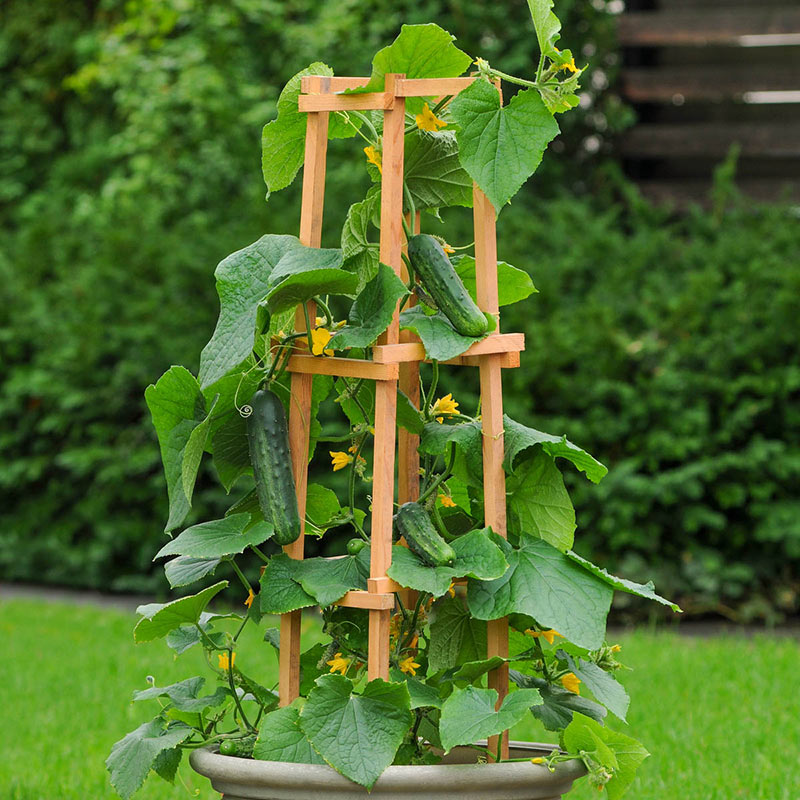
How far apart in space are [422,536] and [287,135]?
2.30 ft

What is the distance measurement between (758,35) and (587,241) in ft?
6.08

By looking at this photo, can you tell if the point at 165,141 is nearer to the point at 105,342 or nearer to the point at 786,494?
the point at 105,342

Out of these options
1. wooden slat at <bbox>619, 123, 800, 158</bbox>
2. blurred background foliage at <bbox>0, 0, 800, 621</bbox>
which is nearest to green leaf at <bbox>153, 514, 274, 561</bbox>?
blurred background foliage at <bbox>0, 0, 800, 621</bbox>

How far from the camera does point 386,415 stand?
1.62 m

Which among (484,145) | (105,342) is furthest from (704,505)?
(484,145)

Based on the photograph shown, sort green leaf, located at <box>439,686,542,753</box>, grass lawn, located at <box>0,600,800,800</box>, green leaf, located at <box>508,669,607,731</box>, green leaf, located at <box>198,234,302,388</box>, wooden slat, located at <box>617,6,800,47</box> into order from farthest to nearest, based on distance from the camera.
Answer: wooden slat, located at <box>617,6,800,47</box> < grass lawn, located at <box>0,600,800,800</box> < green leaf, located at <box>508,669,607,731</box> < green leaf, located at <box>198,234,302,388</box> < green leaf, located at <box>439,686,542,753</box>

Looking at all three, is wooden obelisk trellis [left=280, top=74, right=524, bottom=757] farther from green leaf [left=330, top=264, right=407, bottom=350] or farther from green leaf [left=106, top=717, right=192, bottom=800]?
green leaf [left=106, top=717, right=192, bottom=800]

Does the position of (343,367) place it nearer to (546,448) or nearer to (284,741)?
(546,448)

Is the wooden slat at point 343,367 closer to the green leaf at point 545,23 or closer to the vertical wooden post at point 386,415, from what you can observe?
the vertical wooden post at point 386,415

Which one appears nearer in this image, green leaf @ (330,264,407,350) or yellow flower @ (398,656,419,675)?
green leaf @ (330,264,407,350)

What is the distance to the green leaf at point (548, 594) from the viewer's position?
1.52m

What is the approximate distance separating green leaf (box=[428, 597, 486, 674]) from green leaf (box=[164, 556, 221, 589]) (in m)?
0.35

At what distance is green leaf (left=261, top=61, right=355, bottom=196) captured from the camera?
178 centimetres

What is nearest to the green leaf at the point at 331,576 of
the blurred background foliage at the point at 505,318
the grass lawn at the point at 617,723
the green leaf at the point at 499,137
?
the grass lawn at the point at 617,723
